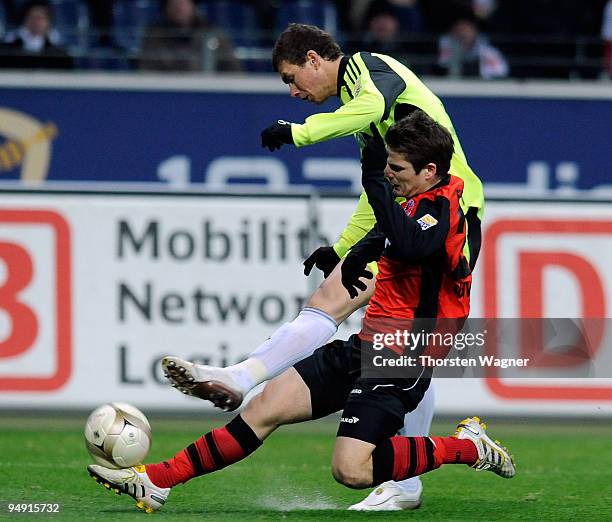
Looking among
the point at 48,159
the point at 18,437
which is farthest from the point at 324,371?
the point at 48,159

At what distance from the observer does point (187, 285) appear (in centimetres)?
930

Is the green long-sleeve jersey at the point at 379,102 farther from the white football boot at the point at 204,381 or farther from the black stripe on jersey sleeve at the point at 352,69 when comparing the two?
the white football boot at the point at 204,381

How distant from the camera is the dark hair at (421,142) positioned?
19.0 feet

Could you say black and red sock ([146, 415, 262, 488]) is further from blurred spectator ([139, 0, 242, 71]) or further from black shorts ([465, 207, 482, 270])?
blurred spectator ([139, 0, 242, 71])

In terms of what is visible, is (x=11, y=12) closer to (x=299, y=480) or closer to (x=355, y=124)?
(x=299, y=480)

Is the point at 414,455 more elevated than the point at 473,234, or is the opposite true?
the point at 473,234

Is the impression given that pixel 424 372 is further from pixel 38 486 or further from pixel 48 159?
pixel 48 159

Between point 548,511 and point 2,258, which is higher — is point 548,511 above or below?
below

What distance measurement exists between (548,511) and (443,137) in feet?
5.76

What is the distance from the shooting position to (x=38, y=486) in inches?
269

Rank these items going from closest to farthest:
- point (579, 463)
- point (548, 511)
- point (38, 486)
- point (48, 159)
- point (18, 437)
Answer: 1. point (548, 511)
2. point (38, 486)
3. point (579, 463)
4. point (18, 437)
5. point (48, 159)

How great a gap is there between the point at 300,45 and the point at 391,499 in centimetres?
209

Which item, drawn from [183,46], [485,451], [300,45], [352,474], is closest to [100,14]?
[183,46]

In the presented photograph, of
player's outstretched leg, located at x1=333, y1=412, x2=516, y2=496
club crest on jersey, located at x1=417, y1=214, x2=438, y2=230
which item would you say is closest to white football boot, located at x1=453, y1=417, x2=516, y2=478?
player's outstretched leg, located at x1=333, y1=412, x2=516, y2=496
